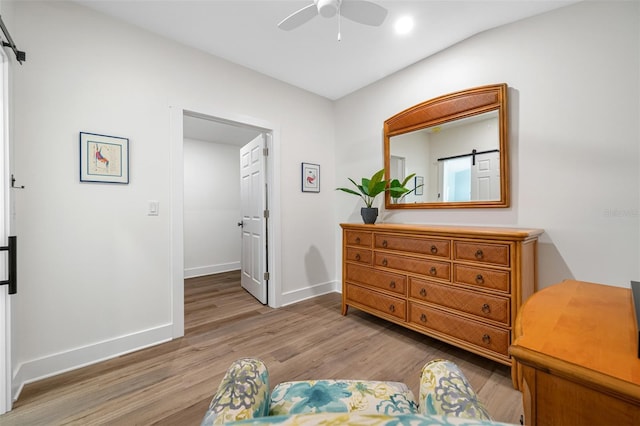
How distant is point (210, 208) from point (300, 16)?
4038 mm

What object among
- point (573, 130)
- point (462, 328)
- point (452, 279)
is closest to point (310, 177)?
point (452, 279)

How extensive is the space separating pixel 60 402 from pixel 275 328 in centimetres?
150

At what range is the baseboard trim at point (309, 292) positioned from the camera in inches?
127

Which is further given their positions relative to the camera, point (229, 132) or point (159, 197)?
point (229, 132)

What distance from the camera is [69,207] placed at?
192 cm

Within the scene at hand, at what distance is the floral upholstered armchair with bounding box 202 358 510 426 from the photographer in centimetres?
37

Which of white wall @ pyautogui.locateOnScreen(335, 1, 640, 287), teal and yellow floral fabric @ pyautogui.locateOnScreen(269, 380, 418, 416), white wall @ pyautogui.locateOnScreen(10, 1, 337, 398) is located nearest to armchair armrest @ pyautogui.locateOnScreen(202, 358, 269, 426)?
teal and yellow floral fabric @ pyautogui.locateOnScreen(269, 380, 418, 416)

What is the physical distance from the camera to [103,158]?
204cm

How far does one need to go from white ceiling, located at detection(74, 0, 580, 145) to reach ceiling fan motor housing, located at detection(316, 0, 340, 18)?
0.46 meters

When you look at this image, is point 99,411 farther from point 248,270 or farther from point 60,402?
point 248,270

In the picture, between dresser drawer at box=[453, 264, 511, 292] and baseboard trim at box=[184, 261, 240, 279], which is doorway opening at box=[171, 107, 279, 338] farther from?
dresser drawer at box=[453, 264, 511, 292]

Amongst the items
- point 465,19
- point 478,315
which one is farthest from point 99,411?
point 465,19

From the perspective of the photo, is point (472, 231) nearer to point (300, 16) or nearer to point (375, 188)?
point (375, 188)

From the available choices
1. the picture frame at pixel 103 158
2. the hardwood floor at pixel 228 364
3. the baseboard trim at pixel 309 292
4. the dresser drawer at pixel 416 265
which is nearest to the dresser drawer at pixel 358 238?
the dresser drawer at pixel 416 265
